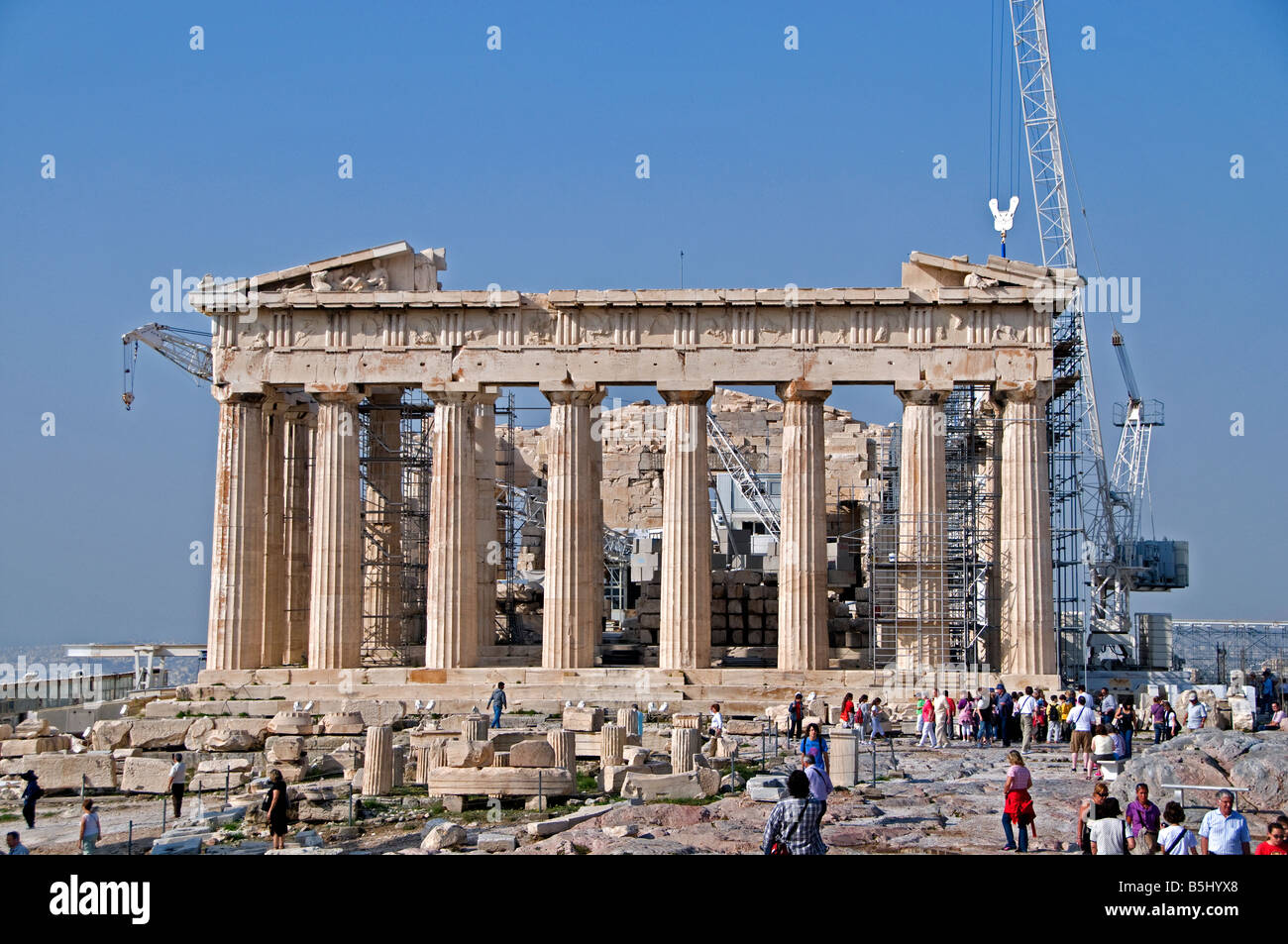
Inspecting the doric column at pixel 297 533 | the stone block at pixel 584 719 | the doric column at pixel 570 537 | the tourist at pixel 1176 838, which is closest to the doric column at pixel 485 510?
the doric column at pixel 570 537

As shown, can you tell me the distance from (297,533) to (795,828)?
1336 inches

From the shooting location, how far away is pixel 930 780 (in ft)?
88.4

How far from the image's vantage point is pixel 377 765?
26.7 meters

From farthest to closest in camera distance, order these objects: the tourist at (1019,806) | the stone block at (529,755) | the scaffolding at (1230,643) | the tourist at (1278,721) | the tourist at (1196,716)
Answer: the scaffolding at (1230,643)
the tourist at (1278,721)
the tourist at (1196,716)
the stone block at (529,755)
the tourist at (1019,806)

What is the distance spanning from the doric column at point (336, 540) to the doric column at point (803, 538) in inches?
456

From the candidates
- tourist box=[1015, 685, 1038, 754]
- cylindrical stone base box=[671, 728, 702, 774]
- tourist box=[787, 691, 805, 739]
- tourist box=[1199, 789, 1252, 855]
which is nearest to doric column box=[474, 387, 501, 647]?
tourist box=[787, 691, 805, 739]

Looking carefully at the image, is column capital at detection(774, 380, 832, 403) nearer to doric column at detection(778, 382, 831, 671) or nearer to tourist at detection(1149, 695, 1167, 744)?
doric column at detection(778, 382, 831, 671)

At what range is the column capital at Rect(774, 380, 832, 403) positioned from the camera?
134 ft

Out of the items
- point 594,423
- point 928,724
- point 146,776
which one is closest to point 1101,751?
point 928,724

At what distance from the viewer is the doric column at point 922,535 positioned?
40.0 m

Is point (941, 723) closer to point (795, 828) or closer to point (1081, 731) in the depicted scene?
point (1081, 731)

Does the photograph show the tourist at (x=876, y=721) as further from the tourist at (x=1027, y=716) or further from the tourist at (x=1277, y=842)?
the tourist at (x=1277, y=842)
